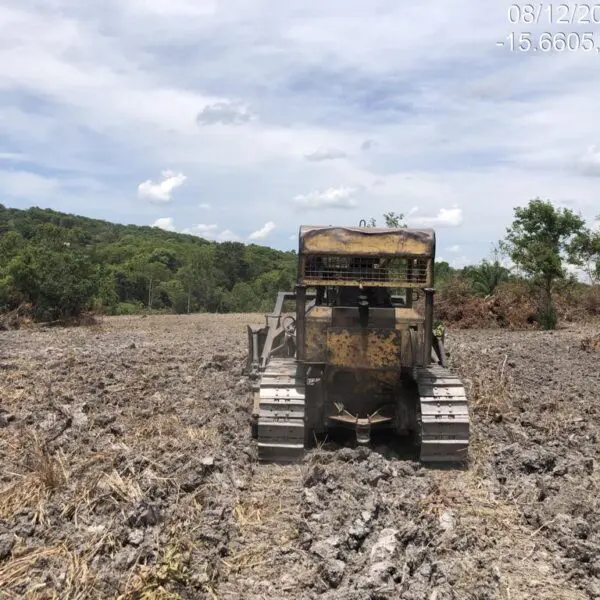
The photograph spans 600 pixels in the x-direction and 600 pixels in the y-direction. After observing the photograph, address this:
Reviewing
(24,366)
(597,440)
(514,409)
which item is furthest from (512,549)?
(24,366)

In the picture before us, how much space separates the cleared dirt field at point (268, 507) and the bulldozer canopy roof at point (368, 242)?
2.11m

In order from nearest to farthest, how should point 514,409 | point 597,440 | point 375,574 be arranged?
point 375,574, point 597,440, point 514,409

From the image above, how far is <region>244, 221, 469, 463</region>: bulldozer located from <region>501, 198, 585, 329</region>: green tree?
18.2m

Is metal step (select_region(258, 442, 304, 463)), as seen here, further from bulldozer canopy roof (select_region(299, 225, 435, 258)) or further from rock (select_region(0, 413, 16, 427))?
rock (select_region(0, 413, 16, 427))

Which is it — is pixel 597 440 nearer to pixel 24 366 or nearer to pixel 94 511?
pixel 94 511

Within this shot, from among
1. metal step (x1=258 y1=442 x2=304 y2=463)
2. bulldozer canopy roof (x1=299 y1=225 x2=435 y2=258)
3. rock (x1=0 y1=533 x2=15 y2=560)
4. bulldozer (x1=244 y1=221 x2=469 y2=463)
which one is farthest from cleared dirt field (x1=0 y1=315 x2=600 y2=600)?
bulldozer canopy roof (x1=299 y1=225 x2=435 y2=258)

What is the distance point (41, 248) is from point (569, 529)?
2366cm

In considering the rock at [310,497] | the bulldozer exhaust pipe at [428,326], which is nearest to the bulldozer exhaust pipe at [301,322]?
the bulldozer exhaust pipe at [428,326]

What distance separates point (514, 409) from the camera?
31.7 ft

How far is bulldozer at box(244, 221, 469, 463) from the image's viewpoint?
287 inches

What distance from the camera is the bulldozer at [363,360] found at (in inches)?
287

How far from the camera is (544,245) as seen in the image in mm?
25172

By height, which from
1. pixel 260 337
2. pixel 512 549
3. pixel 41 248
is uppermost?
pixel 41 248

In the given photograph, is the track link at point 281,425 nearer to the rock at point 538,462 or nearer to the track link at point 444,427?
the track link at point 444,427
